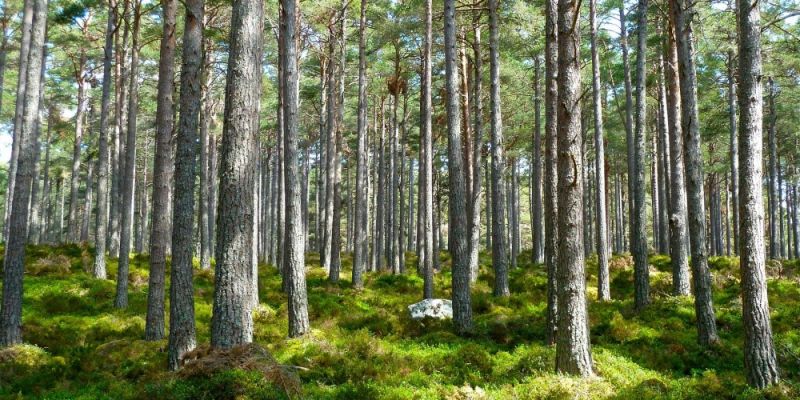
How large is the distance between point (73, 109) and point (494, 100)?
1058 inches

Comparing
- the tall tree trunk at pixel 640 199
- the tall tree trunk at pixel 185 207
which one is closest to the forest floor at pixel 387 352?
the tall tree trunk at pixel 640 199

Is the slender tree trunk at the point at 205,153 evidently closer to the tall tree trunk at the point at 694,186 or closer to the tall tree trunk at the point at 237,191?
the tall tree trunk at the point at 237,191

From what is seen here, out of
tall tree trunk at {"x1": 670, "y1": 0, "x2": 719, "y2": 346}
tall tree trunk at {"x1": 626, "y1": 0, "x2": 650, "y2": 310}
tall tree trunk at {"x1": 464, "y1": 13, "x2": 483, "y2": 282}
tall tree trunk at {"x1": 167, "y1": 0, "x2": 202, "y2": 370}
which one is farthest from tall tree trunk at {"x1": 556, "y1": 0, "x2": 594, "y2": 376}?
tall tree trunk at {"x1": 464, "y1": 13, "x2": 483, "y2": 282}

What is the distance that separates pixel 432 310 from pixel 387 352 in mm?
3084

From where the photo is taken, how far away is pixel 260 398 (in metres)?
4.96

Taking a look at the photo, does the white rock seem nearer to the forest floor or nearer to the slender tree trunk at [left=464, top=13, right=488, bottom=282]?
the forest floor

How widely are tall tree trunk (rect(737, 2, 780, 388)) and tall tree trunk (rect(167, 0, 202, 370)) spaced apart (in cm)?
828

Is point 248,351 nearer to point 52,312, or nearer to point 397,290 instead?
point 52,312

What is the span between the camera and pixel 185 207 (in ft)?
27.6

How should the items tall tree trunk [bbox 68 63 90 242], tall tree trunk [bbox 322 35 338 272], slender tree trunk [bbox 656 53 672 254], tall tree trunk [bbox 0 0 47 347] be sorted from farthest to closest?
tall tree trunk [bbox 68 63 90 242]
slender tree trunk [bbox 656 53 672 254]
tall tree trunk [bbox 322 35 338 272]
tall tree trunk [bbox 0 0 47 347]

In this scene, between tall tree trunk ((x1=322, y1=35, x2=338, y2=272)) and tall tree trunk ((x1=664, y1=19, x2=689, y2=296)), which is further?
tall tree trunk ((x1=322, y1=35, x2=338, y2=272))

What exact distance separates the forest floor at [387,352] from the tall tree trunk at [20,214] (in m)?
0.58

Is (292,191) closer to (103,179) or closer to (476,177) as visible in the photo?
(476,177)

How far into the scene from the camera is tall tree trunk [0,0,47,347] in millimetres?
8906
